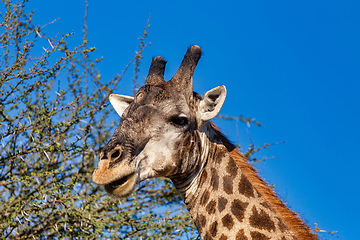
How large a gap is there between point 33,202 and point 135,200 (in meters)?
1.82

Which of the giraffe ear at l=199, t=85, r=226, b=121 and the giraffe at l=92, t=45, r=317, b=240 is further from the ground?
the giraffe ear at l=199, t=85, r=226, b=121

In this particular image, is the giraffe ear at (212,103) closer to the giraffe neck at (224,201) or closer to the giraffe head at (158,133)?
the giraffe head at (158,133)

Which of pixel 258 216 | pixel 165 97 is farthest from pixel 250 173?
pixel 165 97

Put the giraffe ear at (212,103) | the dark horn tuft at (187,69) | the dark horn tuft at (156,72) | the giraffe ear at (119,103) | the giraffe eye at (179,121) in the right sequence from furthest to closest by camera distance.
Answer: the giraffe ear at (119,103), the dark horn tuft at (156,72), the dark horn tuft at (187,69), the giraffe ear at (212,103), the giraffe eye at (179,121)

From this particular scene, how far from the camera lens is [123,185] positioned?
4.23 metres

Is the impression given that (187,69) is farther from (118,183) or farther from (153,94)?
(118,183)

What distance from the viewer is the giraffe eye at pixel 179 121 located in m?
4.63

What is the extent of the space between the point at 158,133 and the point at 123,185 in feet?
2.02

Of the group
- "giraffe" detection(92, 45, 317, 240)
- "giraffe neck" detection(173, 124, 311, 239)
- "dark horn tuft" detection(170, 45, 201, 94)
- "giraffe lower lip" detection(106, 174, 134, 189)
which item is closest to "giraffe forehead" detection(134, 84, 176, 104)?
"giraffe" detection(92, 45, 317, 240)

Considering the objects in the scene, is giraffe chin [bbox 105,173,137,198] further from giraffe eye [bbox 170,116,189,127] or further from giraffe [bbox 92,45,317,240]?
giraffe eye [bbox 170,116,189,127]

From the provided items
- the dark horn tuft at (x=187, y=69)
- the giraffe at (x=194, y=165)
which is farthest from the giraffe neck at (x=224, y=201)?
the dark horn tuft at (x=187, y=69)

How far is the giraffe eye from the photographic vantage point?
15.2 ft

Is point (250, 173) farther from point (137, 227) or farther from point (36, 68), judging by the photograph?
point (36, 68)

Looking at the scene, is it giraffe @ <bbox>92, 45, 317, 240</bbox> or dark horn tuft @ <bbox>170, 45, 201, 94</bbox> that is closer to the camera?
giraffe @ <bbox>92, 45, 317, 240</bbox>
